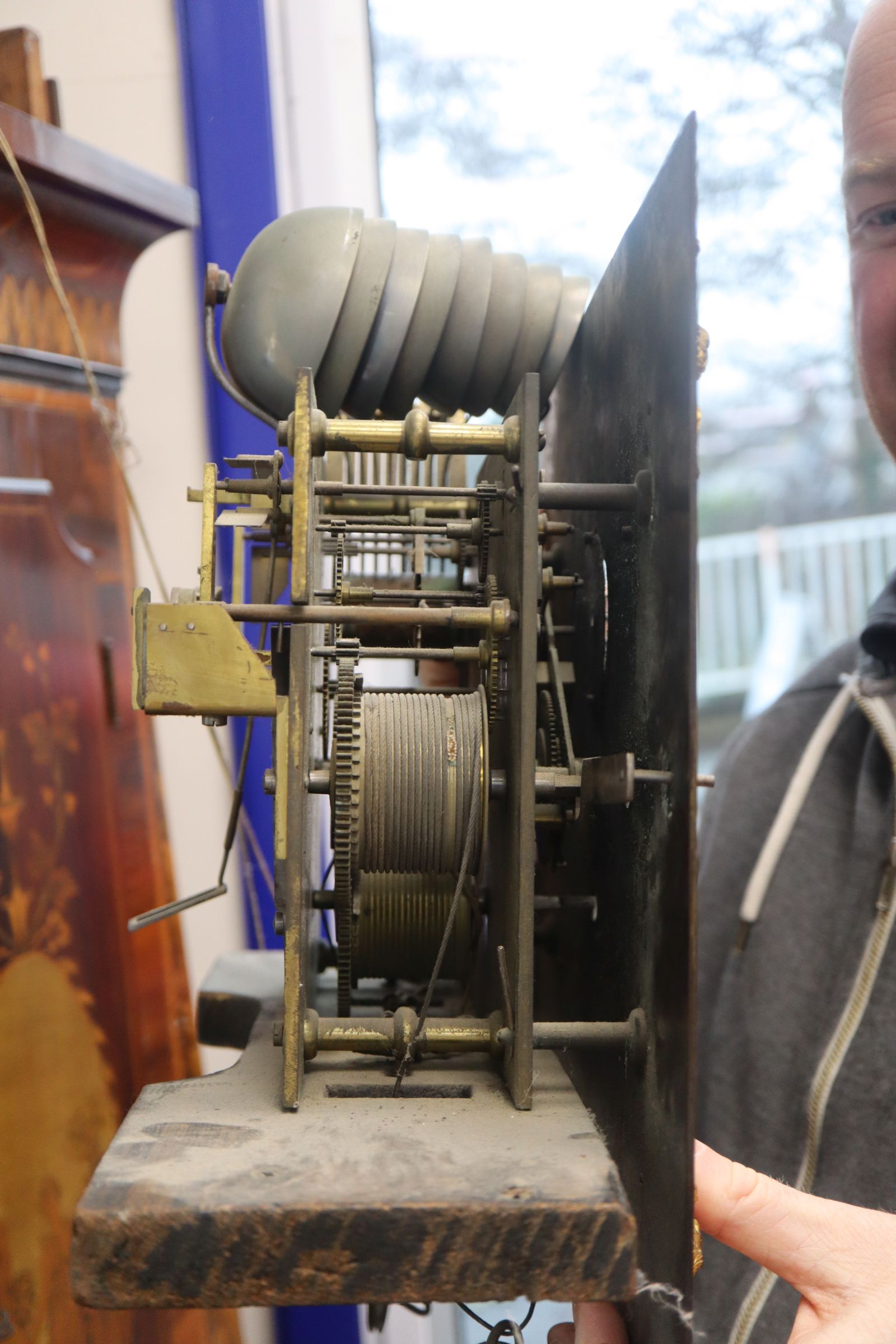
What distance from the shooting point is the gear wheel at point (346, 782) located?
0.98 m

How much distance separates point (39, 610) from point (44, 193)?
0.55 metres

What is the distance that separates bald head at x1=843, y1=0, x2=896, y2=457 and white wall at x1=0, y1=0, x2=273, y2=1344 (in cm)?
121

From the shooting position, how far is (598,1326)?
1.04 m

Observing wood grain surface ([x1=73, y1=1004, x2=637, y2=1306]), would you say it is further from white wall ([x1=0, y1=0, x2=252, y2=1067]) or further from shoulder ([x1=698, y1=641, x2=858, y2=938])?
white wall ([x1=0, y1=0, x2=252, y2=1067])

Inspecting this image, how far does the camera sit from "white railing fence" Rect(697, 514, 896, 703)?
2.42 meters

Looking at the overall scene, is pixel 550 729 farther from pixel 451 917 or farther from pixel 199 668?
pixel 199 668

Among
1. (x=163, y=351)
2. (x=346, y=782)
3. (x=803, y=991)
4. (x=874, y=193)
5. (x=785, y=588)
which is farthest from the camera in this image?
(x=785, y=588)

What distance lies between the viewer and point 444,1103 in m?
0.93

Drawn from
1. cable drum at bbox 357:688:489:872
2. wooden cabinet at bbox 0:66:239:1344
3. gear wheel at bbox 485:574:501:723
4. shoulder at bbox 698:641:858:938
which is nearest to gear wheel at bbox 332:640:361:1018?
cable drum at bbox 357:688:489:872

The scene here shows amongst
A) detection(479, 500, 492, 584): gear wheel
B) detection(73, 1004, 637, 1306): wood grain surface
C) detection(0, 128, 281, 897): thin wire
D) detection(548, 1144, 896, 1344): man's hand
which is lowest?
detection(548, 1144, 896, 1344): man's hand

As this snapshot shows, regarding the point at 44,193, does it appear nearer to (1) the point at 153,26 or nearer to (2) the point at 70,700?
(2) the point at 70,700

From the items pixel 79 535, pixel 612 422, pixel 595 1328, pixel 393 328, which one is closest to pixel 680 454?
pixel 612 422

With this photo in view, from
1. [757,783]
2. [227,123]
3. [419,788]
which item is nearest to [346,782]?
[419,788]

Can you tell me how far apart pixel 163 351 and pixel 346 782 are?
1.41 meters
